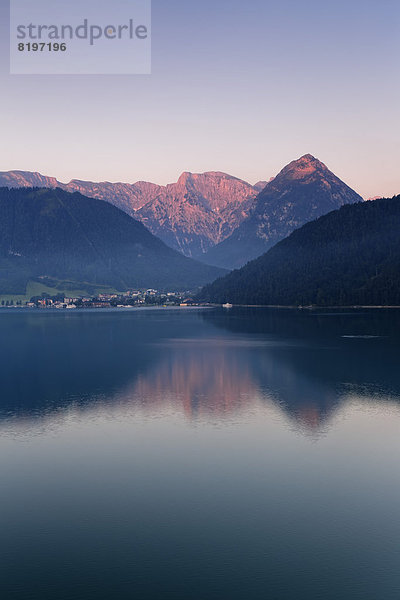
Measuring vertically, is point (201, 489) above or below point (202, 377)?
below

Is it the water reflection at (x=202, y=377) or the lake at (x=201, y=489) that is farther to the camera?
the water reflection at (x=202, y=377)

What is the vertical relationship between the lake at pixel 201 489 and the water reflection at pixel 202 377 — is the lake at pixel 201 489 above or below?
below

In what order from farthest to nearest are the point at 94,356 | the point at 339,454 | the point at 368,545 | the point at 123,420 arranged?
the point at 94,356, the point at 123,420, the point at 339,454, the point at 368,545

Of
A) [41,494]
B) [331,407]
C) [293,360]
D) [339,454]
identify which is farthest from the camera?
[293,360]

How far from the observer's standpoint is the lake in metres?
32.1

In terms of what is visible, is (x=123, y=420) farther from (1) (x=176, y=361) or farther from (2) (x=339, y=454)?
(1) (x=176, y=361)

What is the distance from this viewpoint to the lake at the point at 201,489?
32125 mm

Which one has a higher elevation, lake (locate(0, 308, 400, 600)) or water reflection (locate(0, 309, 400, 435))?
water reflection (locate(0, 309, 400, 435))

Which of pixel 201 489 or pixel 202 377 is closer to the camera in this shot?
pixel 201 489

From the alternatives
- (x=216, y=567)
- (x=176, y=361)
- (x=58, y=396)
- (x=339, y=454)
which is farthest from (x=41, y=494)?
(x=176, y=361)

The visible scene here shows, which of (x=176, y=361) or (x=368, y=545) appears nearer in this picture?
(x=368, y=545)

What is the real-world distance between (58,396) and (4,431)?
906 inches

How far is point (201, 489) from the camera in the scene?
46.3m

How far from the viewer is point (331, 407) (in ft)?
260
